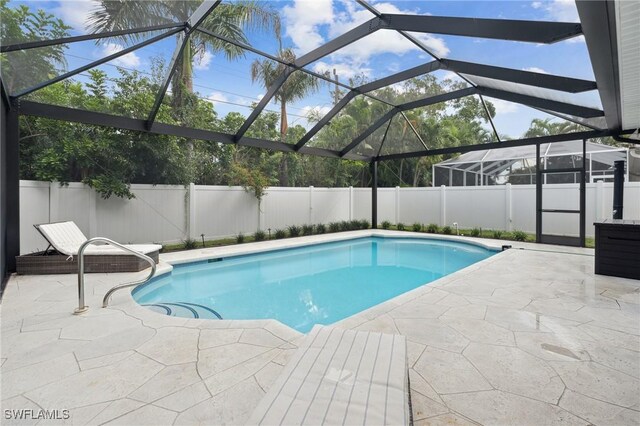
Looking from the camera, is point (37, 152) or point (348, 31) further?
point (37, 152)

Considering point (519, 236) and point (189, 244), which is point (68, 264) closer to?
point (189, 244)

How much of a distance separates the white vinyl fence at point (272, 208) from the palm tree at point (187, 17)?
11.3 ft

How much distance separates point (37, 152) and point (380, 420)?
950 cm

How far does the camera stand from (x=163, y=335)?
2990 millimetres

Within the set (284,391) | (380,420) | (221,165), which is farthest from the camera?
(221,165)

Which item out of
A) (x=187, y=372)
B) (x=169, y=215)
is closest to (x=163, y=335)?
(x=187, y=372)

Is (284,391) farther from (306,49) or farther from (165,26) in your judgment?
(306,49)

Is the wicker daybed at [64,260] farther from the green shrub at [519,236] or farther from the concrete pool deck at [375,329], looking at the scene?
the green shrub at [519,236]

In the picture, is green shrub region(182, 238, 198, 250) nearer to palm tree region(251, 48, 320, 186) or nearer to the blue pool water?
the blue pool water

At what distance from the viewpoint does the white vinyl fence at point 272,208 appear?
7000 millimetres

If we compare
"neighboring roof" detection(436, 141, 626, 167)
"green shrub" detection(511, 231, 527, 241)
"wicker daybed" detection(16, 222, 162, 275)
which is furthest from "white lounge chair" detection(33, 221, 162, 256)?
"neighboring roof" detection(436, 141, 626, 167)

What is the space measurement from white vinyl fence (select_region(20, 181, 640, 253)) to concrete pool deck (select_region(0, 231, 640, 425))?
305cm

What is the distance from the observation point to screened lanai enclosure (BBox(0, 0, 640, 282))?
4.23 metres

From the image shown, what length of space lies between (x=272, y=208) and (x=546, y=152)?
32.7 feet
